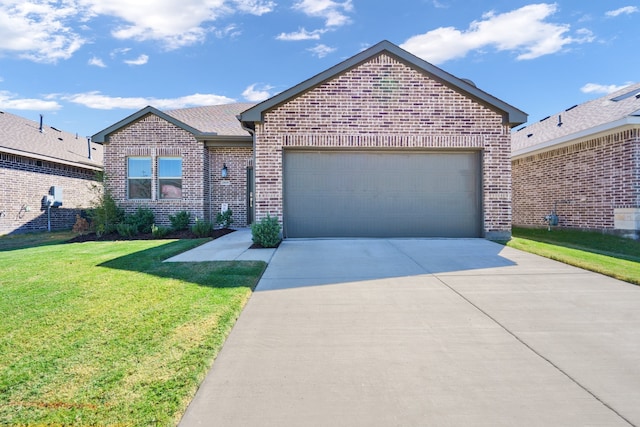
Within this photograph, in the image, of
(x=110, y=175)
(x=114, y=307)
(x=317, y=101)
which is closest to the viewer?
(x=114, y=307)

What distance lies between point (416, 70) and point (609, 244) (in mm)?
6835

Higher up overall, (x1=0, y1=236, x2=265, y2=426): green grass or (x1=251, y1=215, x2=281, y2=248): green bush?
(x1=251, y1=215, x2=281, y2=248): green bush

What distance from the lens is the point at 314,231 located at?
972cm

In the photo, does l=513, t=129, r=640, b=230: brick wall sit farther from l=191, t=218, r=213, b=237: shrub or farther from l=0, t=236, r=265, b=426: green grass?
l=191, t=218, r=213, b=237: shrub

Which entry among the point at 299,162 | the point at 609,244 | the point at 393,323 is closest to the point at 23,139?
the point at 299,162

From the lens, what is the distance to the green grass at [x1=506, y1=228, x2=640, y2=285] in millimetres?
6115

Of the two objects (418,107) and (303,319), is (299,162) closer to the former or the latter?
(418,107)

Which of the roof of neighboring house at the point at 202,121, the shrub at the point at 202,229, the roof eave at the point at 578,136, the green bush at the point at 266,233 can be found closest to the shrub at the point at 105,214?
the roof of neighboring house at the point at 202,121

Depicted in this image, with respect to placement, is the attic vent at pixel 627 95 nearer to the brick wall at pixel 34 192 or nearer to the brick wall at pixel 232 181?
the brick wall at pixel 232 181

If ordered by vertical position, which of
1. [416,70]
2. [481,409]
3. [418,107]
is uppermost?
[416,70]

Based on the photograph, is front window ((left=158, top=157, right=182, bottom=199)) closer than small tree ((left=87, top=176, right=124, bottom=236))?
No

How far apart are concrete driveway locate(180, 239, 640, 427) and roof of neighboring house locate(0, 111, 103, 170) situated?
13.2 meters

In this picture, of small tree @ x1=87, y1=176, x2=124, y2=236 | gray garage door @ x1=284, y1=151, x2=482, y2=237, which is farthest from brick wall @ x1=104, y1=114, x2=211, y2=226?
gray garage door @ x1=284, y1=151, x2=482, y2=237

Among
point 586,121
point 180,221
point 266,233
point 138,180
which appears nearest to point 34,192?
point 138,180
